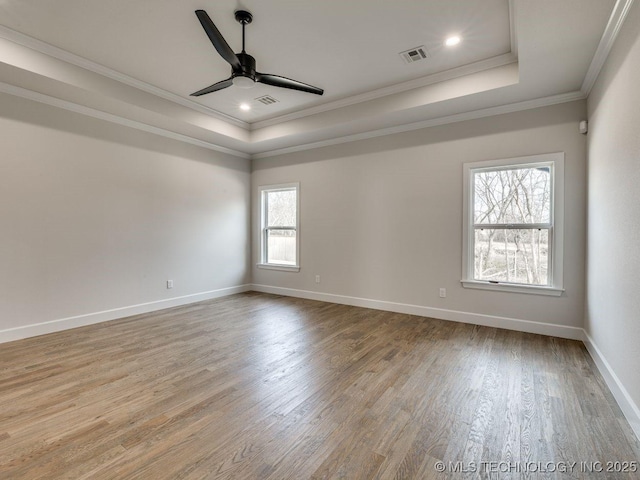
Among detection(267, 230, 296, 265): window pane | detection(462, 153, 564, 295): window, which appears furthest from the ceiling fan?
detection(267, 230, 296, 265): window pane

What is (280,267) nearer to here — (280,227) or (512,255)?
(280,227)

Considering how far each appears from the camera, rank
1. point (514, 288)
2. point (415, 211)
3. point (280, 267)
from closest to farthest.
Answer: point (514, 288), point (415, 211), point (280, 267)

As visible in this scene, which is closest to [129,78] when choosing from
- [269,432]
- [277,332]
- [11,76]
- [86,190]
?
[11,76]

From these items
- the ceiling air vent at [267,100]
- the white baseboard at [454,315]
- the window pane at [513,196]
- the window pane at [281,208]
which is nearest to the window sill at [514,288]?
the white baseboard at [454,315]

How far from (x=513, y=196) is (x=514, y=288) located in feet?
3.83

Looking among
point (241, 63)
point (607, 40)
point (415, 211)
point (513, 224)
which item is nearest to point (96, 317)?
point (241, 63)

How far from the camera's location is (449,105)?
3.88 metres

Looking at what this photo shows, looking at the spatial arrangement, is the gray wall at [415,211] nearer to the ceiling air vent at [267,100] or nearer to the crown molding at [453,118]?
the crown molding at [453,118]

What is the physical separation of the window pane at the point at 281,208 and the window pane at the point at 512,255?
3.25 metres

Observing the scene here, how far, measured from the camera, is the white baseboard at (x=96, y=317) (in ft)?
11.3

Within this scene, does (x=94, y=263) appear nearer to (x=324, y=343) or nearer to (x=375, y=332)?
(x=324, y=343)

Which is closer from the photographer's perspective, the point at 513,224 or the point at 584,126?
the point at 584,126

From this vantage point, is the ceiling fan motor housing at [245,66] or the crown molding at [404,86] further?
the crown molding at [404,86]

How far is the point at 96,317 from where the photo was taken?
4078 mm
